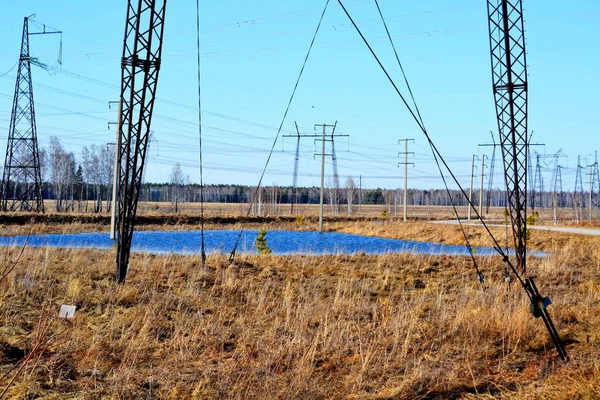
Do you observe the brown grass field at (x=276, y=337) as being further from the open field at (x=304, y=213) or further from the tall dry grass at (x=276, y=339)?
the open field at (x=304, y=213)

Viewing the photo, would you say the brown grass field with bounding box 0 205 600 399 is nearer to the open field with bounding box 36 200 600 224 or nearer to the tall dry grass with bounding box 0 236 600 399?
the tall dry grass with bounding box 0 236 600 399

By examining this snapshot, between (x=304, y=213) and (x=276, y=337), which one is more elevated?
(x=304, y=213)

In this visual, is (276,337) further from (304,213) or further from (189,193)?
(189,193)

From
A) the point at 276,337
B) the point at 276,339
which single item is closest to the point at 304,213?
the point at 276,337

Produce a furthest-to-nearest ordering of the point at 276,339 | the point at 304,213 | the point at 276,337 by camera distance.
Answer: the point at 304,213 → the point at 276,337 → the point at 276,339

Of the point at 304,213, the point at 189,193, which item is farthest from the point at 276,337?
the point at 189,193

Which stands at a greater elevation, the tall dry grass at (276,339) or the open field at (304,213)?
the open field at (304,213)

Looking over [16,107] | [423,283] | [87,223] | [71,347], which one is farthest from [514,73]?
[16,107]

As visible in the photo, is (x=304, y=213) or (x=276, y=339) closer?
(x=276, y=339)

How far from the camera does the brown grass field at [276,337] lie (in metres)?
5.43

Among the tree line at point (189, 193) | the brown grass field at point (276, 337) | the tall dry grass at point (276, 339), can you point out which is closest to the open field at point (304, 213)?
the tree line at point (189, 193)

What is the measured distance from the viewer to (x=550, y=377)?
17.9 feet

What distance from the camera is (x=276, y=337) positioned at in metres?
7.28

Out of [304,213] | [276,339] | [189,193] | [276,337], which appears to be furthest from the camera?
[189,193]
